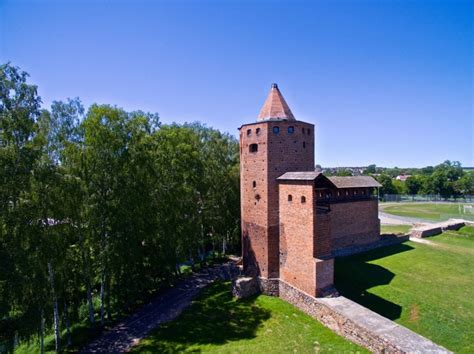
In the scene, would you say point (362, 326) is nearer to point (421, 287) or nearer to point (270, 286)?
point (270, 286)

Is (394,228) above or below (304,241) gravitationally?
below

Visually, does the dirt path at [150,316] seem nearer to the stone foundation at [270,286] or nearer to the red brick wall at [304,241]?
the stone foundation at [270,286]

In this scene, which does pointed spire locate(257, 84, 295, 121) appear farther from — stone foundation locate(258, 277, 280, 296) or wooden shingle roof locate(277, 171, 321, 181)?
stone foundation locate(258, 277, 280, 296)

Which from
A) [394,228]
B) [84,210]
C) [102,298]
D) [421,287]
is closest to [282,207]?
[421,287]

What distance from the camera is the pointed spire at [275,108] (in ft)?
61.6

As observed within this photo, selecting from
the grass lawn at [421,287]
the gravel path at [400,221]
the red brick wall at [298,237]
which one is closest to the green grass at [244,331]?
the red brick wall at [298,237]

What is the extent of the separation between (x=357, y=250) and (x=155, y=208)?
57.6 feet

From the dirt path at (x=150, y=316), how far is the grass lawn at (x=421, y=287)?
392 inches

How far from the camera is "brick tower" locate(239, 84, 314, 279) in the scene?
18.2 m

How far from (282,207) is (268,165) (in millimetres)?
2833

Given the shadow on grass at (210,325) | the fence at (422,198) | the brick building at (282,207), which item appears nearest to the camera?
the shadow on grass at (210,325)

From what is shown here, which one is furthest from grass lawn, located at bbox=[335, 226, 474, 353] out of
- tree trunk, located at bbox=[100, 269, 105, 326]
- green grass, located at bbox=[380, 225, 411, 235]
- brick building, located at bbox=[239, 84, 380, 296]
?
tree trunk, located at bbox=[100, 269, 105, 326]

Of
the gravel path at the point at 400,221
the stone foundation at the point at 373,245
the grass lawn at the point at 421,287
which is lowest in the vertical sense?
the grass lawn at the point at 421,287

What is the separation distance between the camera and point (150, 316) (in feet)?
55.3
